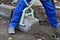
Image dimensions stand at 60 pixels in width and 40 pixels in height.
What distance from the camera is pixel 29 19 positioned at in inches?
Result: 186

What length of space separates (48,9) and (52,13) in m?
0.12

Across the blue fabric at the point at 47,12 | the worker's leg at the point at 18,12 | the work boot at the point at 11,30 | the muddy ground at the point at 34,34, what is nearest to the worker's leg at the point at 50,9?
the blue fabric at the point at 47,12

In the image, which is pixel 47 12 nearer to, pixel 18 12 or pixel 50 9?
pixel 50 9

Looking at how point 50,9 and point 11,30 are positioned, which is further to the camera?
point 11,30

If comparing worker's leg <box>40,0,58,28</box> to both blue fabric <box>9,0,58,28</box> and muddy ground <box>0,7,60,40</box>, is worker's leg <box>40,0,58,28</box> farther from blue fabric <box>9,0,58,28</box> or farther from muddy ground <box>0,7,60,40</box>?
muddy ground <box>0,7,60,40</box>

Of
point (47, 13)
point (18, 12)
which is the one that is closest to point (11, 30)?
point (18, 12)

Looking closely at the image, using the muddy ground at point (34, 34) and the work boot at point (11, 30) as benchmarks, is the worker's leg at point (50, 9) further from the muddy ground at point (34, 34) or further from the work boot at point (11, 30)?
the work boot at point (11, 30)

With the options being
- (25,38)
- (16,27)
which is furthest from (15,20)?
(25,38)

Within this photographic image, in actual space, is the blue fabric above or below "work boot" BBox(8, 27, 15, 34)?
above

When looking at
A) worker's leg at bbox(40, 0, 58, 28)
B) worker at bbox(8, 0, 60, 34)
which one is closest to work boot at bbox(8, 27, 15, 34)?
worker at bbox(8, 0, 60, 34)

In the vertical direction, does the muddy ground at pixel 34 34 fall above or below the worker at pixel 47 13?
below

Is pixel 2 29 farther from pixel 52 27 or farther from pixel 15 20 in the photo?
pixel 52 27

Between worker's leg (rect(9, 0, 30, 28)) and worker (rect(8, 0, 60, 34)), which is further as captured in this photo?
worker's leg (rect(9, 0, 30, 28))

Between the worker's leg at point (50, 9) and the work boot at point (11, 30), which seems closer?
the worker's leg at point (50, 9)
